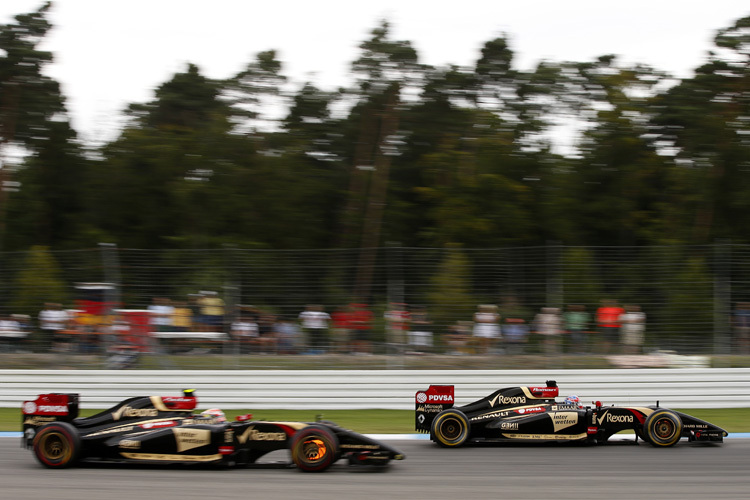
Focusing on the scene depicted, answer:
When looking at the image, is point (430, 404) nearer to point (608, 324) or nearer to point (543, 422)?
point (543, 422)

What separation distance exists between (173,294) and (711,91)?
16.8 meters

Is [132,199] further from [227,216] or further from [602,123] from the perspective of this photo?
[602,123]

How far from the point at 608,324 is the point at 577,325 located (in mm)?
418

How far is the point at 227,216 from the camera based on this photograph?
21141 millimetres

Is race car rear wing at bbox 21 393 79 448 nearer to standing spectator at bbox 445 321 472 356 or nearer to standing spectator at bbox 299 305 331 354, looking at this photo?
standing spectator at bbox 299 305 331 354

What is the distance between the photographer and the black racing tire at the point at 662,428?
25.2 feet

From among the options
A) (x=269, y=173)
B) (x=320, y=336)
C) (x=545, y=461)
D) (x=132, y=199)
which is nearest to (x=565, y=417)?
(x=545, y=461)

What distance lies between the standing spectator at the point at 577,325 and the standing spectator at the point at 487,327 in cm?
95

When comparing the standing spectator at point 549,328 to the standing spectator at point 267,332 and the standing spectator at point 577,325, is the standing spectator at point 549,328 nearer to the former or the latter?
the standing spectator at point 577,325

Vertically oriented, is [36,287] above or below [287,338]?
above

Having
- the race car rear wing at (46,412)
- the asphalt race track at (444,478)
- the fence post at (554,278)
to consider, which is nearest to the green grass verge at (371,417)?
the asphalt race track at (444,478)

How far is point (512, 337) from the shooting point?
10.9 metres

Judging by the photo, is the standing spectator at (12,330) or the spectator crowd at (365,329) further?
the standing spectator at (12,330)

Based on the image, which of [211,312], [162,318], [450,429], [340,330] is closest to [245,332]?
[211,312]
